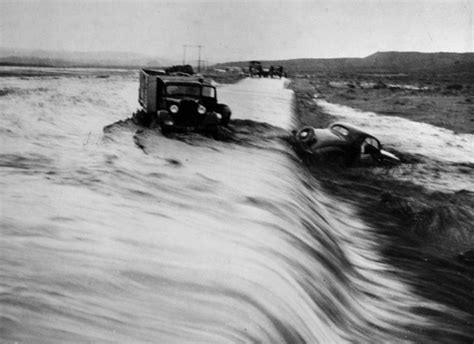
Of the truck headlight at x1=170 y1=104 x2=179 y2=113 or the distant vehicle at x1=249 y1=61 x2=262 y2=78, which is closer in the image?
the truck headlight at x1=170 y1=104 x2=179 y2=113

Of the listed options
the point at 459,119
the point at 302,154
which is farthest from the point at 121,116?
the point at 459,119

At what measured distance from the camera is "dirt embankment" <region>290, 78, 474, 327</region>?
7.49 meters

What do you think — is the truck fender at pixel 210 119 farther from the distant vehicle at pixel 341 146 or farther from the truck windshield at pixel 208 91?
the distant vehicle at pixel 341 146

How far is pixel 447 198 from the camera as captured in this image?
40.5ft

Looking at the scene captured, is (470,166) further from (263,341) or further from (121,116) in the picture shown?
(263,341)

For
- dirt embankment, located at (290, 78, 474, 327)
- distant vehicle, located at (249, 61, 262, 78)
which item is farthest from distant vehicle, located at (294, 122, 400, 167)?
distant vehicle, located at (249, 61, 262, 78)

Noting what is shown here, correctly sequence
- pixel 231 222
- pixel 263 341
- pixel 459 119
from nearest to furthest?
pixel 263 341 < pixel 231 222 < pixel 459 119

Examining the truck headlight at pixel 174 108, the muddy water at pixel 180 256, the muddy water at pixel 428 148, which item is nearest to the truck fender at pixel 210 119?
the truck headlight at pixel 174 108

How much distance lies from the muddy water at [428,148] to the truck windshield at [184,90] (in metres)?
6.23

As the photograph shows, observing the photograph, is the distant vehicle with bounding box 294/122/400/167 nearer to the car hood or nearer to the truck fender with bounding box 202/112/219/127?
the car hood

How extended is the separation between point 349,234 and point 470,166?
906 cm

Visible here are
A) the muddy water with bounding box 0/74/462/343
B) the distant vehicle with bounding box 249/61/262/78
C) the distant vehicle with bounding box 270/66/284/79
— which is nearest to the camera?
the muddy water with bounding box 0/74/462/343

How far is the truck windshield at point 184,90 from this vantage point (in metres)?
13.8

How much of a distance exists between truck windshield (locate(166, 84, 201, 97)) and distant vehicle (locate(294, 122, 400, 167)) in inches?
134
